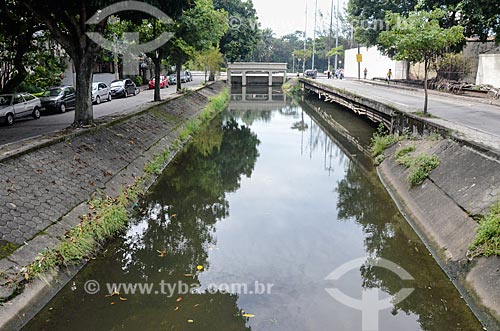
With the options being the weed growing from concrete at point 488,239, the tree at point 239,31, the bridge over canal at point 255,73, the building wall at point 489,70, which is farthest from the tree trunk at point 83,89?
the bridge over canal at point 255,73

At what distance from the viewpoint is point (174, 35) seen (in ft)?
81.0

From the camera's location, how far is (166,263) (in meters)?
8.55

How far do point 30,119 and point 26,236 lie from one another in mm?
15853

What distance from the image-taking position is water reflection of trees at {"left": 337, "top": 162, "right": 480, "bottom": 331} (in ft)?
22.3

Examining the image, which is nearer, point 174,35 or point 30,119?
point 30,119

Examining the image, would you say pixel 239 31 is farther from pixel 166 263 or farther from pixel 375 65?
pixel 166 263

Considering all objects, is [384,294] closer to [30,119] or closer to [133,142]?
[133,142]

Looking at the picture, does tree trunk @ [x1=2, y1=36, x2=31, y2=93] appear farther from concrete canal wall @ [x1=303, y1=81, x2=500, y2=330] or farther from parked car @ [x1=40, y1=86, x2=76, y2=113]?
concrete canal wall @ [x1=303, y1=81, x2=500, y2=330]

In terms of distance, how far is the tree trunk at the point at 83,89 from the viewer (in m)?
14.9

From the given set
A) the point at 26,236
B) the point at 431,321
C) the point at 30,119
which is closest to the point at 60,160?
the point at 26,236
